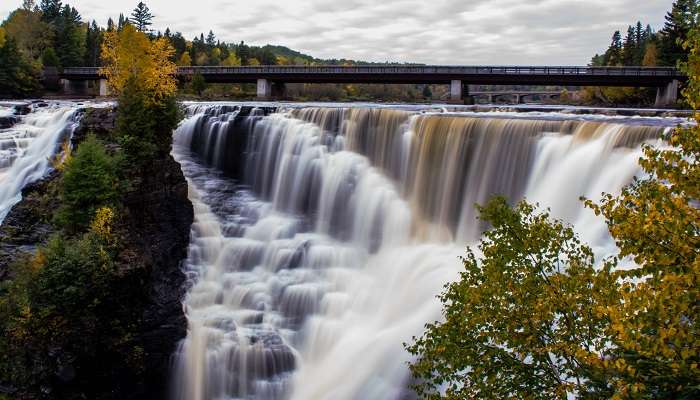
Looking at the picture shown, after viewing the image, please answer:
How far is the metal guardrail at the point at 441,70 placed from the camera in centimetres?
4947

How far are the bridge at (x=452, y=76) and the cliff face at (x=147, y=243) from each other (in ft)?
116

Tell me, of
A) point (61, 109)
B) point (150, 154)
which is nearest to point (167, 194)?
point (150, 154)

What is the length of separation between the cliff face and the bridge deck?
35.2 m

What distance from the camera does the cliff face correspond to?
21.0 meters

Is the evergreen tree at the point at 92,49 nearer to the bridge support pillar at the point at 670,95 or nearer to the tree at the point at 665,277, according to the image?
the bridge support pillar at the point at 670,95

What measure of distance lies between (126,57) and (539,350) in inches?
1075

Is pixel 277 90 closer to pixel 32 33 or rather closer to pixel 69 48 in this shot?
pixel 69 48

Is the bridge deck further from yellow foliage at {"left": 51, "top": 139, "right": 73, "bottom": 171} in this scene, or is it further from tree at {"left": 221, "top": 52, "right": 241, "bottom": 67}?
tree at {"left": 221, "top": 52, "right": 241, "bottom": 67}

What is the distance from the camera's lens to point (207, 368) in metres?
21.5

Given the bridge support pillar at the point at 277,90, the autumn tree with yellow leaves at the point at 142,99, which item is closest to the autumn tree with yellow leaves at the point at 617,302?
the autumn tree with yellow leaves at the point at 142,99

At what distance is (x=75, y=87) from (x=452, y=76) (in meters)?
49.6

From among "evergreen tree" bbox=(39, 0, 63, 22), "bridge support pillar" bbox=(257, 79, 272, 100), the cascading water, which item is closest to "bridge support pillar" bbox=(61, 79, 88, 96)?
"bridge support pillar" bbox=(257, 79, 272, 100)

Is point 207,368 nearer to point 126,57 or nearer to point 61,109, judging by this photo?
point 126,57

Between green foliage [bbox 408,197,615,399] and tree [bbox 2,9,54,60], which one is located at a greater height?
tree [bbox 2,9,54,60]
